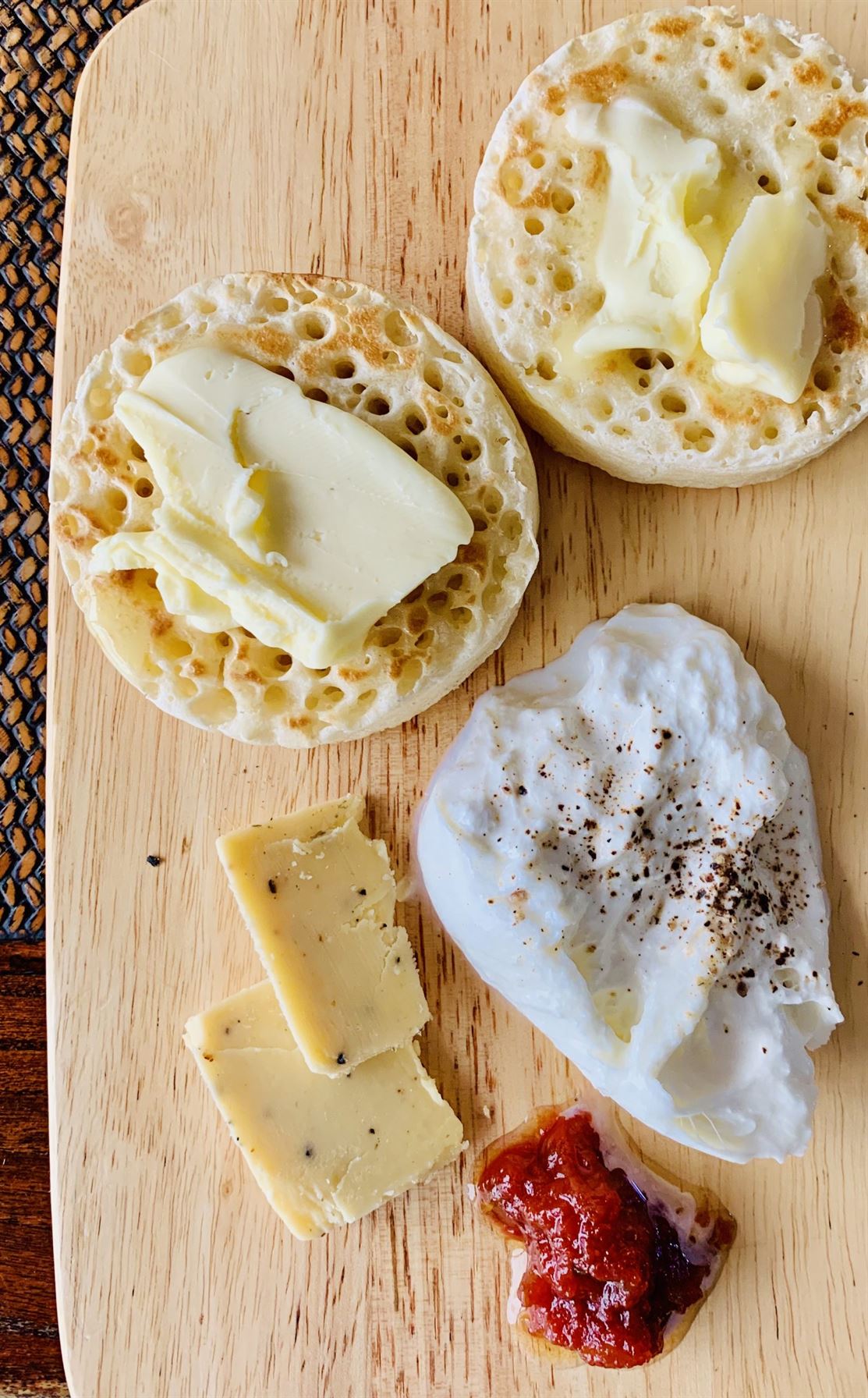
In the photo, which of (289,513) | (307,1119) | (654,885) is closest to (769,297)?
(289,513)

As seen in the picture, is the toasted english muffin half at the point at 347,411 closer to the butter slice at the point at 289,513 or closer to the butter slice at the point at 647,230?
the butter slice at the point at 289,513

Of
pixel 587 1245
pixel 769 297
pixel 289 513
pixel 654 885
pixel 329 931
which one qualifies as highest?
pixel 769 297

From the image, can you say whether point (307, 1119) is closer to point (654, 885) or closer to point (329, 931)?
point (329, 931)

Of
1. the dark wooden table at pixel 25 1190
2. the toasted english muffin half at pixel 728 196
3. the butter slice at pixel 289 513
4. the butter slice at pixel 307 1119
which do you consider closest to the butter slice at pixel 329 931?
the butter slice at pixel 307 1119

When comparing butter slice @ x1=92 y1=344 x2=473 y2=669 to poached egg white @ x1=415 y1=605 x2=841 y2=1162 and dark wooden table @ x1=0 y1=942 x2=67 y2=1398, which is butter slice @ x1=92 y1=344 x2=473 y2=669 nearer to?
poached egg white @ x1=415 y1=605 x2=841 y2=1162

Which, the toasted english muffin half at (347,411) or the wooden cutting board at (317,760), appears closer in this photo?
the toasted english muffin half at (347,411)

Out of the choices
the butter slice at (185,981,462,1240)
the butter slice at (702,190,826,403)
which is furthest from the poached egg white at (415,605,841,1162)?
the butter slice at (702,190,826,403)

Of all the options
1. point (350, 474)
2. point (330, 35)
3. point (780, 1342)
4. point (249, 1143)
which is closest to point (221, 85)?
point (330, 35)

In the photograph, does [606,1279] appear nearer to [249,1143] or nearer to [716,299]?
[249,1143]
